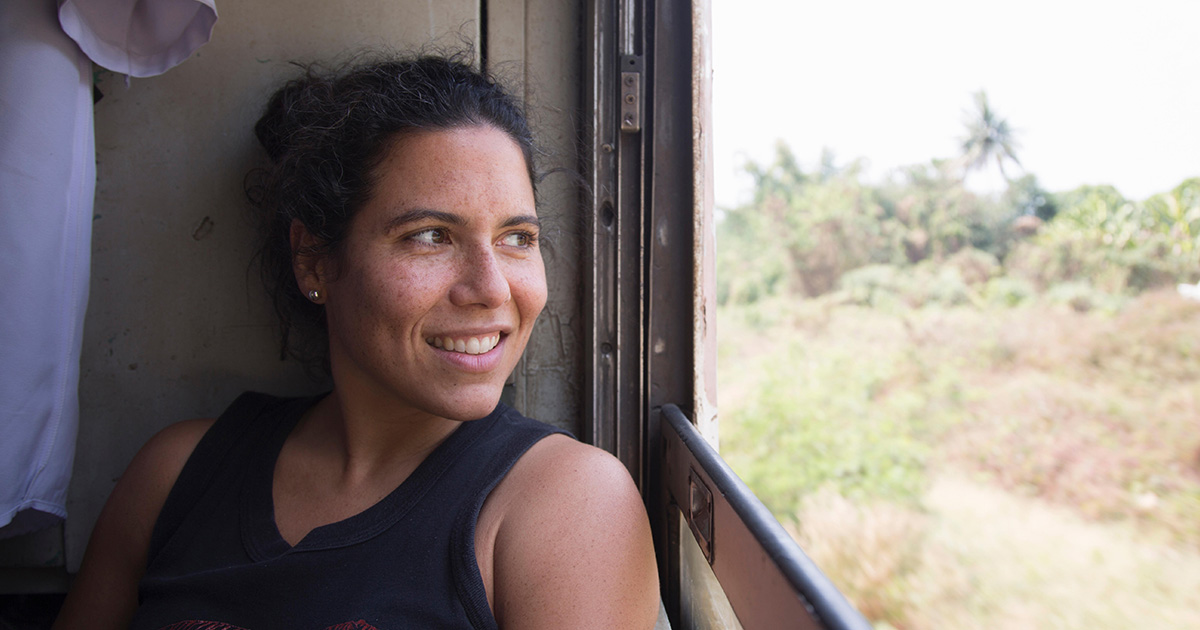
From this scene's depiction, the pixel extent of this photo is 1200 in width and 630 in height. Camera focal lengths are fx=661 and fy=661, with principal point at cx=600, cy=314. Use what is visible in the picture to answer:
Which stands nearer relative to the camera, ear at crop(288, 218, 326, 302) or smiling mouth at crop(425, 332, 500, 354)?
smiling mouth at crop(425, 332, 500, 354)

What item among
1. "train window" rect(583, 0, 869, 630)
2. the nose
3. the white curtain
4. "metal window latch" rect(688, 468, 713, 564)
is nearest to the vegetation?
"train window" rect(583, 0, 869, 630)

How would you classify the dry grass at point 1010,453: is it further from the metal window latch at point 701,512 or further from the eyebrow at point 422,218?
the eyebrow at point 422,218

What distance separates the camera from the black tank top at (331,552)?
0.94m

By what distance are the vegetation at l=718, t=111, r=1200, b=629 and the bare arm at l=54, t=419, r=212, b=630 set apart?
3.97 m

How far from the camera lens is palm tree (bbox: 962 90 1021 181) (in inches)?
595

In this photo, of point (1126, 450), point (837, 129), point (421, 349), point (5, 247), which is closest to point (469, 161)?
point (421, 349)

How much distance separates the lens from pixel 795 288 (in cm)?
1283

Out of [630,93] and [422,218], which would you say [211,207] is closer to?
[422,218]

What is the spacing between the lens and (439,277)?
3.32 feet

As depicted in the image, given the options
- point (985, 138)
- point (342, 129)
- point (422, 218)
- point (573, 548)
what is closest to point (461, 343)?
point (422, 218)

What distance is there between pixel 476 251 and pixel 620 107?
0.50m

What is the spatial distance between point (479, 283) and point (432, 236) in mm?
113

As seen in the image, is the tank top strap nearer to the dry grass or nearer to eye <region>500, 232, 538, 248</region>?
eye <region>500, 232, 538, 248</region>

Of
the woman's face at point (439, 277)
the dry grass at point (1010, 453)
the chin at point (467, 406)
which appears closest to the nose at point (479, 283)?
the woman's face at point (439, 277)
